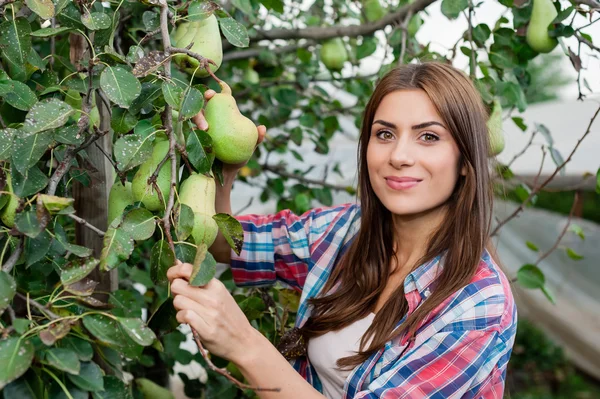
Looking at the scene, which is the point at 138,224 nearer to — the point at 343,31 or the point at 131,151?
the point at 131,151

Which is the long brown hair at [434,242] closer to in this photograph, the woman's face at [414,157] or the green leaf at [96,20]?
the woman's face at [414,157]

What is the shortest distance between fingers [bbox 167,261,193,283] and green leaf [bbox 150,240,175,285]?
3 centimetres

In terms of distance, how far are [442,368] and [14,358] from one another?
0.60m

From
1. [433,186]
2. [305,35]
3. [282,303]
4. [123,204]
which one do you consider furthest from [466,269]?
[305,35]

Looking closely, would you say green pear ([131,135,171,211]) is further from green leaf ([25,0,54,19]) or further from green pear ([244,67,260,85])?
green pear ([244,67,260,85])

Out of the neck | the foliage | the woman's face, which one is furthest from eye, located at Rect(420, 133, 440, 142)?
the foliage

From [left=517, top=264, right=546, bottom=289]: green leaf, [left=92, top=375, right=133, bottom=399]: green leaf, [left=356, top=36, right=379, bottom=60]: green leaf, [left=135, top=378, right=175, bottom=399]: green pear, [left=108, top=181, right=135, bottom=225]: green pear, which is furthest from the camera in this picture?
[left=356, top=36, right=379, bottom=60]: green leaf

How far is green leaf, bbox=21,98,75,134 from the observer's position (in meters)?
0.76

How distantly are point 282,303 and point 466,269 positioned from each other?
0.44 meters

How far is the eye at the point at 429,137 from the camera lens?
115 cm

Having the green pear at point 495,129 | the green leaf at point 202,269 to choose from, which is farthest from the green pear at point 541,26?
the green leaf at point 202,269

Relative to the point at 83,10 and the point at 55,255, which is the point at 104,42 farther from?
the point at 55,255

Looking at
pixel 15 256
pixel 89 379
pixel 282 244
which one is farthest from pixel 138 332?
pixel 282 244

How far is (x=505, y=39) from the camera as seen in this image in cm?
147
